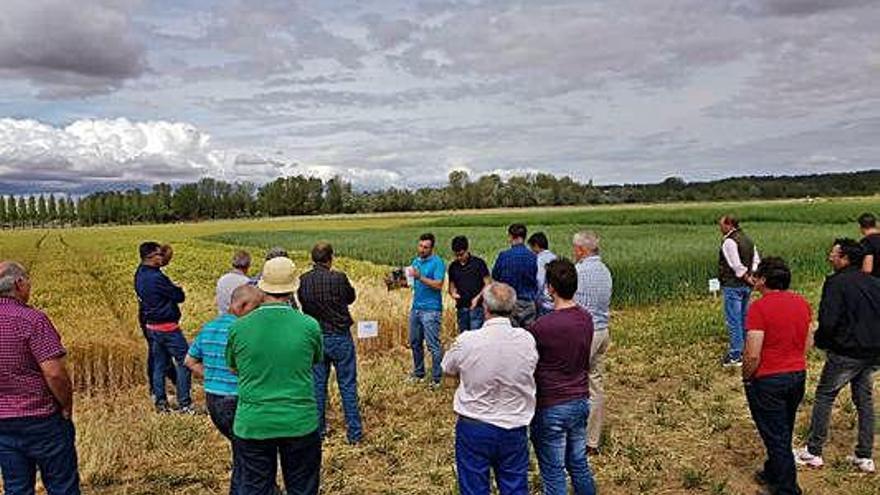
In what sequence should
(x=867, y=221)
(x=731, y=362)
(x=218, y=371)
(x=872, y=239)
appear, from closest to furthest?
1. (x=218, y=371)
2. (x=872, y=239)
3. (x=867, y=221)
4. (x=731, y=362)

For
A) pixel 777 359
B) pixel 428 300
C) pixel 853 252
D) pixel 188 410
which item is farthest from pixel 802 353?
pixel 188 410

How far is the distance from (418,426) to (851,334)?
14.5 ft

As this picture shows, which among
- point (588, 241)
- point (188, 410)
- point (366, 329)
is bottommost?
point (188, 410)

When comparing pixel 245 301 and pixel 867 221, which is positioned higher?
pixel 867 221

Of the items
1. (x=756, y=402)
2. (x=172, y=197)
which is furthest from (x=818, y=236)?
(x=172, y=197)

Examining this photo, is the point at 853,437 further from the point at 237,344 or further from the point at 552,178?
the point at 552,178

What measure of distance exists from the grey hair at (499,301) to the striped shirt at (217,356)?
1898mm

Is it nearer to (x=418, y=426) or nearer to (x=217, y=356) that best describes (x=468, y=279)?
(x=418, y=426)

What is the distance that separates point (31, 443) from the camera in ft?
16.0

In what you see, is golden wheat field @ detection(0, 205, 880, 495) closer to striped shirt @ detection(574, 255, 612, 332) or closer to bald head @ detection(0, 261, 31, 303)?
striped shirt @ detection(574, 255, 612, 332)

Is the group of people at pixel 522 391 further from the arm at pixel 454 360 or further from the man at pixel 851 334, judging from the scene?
the man at pixel 851 334

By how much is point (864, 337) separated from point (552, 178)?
10568 centimetres

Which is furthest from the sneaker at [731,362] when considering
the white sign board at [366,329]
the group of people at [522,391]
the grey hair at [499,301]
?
the grey hair at [499,301]

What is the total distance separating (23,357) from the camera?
15.6 ft
